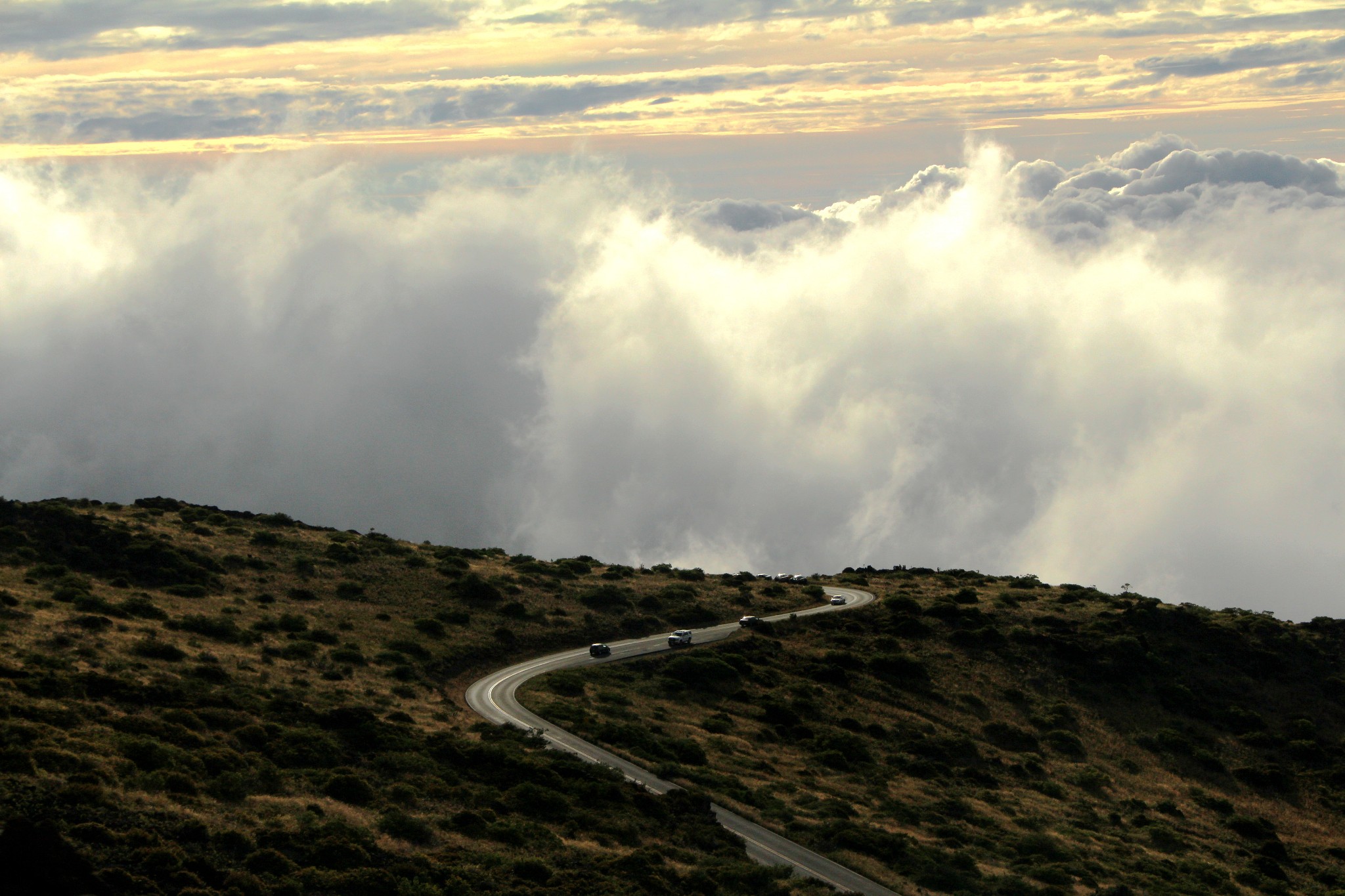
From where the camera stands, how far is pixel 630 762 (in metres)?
44.8

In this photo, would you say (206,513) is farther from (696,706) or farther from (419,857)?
(419,857)

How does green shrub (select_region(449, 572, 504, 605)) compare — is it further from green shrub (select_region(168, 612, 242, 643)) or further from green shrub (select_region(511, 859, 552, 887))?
green shrub (select_region(511, 859, 552, 887))

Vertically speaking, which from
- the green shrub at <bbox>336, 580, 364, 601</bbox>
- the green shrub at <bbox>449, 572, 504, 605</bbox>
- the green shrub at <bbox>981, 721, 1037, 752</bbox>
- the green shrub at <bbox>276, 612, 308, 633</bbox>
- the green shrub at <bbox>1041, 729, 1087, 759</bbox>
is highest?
the green shrub at <bbox>276, 612, 308, 633</bbox>

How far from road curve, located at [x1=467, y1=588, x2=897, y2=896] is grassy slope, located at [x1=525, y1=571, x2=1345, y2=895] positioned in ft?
3.29

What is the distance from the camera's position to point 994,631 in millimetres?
78688

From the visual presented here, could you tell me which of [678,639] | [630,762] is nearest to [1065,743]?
[678,639]

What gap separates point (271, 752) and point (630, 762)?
16124mm

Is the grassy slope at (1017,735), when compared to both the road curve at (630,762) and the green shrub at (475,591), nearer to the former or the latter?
the road curve at (630,762)

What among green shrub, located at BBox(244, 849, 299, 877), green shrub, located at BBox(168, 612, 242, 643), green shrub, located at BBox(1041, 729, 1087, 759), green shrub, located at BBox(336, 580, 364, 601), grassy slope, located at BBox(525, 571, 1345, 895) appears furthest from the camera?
green shrub, located at BBox(336, 580, 364, 601)

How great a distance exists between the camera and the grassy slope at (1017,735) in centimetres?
4253

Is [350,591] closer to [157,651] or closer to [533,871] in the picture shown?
[157,651]

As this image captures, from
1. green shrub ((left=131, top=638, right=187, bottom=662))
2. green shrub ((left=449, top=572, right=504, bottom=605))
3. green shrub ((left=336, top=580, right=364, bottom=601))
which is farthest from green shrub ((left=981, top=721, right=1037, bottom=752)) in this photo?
green shrub ((left=131, top=638, right=187, bottom=662))

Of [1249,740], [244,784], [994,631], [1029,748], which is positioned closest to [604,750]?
[244,784]

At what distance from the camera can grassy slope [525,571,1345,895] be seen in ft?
140
